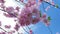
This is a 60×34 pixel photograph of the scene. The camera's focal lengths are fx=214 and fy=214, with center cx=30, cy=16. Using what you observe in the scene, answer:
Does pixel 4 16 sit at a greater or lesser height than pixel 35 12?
lesser

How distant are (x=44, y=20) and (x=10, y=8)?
0.57 meters

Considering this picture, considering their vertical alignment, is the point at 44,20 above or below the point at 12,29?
above

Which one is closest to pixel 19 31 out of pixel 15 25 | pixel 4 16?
pixel 15 25

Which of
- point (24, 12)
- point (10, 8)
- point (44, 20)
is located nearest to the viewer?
point (24, 12)

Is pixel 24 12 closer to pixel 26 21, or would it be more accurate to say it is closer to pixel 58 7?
pixel 26 21

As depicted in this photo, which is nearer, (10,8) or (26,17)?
(26,17)

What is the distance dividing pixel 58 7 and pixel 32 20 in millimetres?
531

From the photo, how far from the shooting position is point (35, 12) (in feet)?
8.81

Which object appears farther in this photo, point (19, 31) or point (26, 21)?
point (19, 31)

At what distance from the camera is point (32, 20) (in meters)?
2.75

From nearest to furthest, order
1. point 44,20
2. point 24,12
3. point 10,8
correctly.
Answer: point 24,12 < point 44,20 < point 10,8

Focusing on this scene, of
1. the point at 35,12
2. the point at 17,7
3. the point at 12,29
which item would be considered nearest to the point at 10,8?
the point at 17,7

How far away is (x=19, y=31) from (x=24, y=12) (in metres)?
0.65

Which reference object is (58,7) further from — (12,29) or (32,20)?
(12,29)
